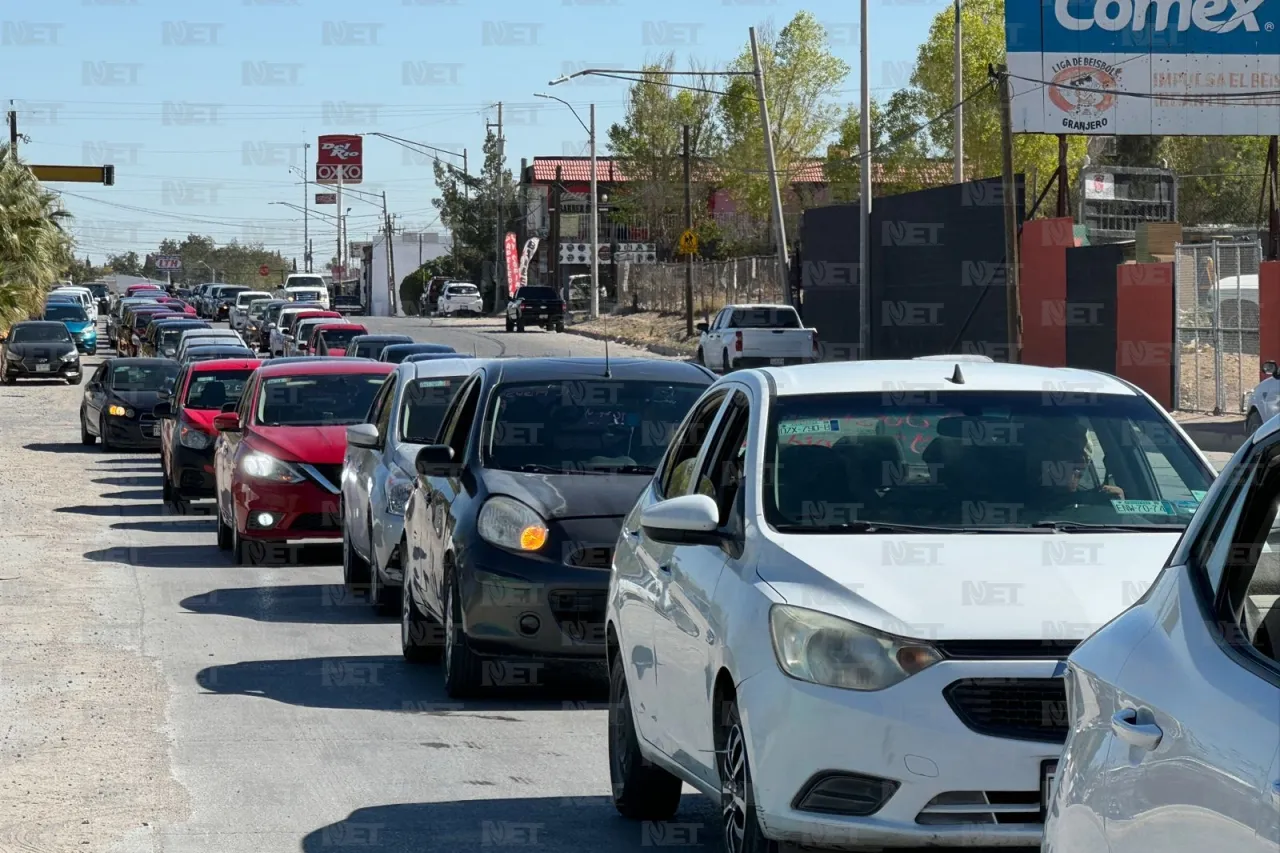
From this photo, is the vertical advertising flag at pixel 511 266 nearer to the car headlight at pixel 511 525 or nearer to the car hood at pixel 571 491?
the car hood at pixel 571 491

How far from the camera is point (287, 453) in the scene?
53.3 ft

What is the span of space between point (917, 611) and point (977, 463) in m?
1.30

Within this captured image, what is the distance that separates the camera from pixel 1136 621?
3.98 metres

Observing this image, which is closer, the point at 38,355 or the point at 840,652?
the point at 840,652


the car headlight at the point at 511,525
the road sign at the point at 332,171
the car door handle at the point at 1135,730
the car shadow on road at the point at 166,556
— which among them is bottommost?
the car shadow on road at the point at 166,556

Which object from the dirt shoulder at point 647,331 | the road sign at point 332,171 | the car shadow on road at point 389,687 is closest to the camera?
the car shadow on road at point 389,687

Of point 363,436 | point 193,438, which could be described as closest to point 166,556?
point 193,438

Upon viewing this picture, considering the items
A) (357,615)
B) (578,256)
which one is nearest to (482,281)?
(578,256)

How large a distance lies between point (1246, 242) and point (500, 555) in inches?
1031

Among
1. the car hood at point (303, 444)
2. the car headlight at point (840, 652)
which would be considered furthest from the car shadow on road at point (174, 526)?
the car headlight at point (840, 652)

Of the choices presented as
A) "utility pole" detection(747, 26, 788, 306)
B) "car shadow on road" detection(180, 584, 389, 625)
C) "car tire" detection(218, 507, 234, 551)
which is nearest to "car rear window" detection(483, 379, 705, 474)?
"car shadow on road" detection(180, 584, 389, 625)

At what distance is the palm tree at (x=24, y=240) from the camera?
60.5m

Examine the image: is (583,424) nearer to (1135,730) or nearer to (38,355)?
(1135,730)

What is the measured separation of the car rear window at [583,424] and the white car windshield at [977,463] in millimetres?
3711
